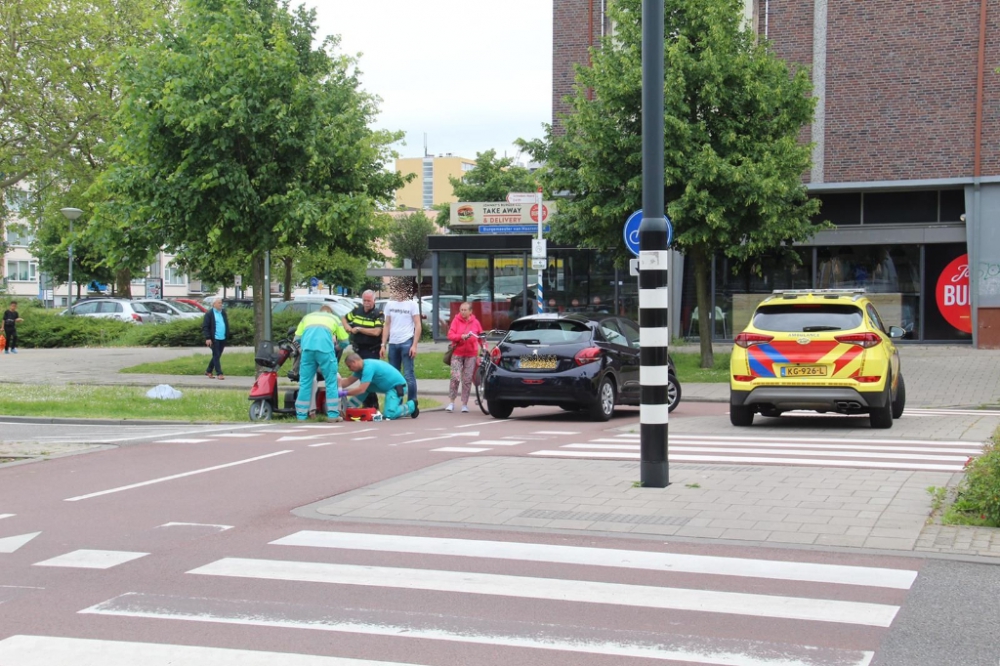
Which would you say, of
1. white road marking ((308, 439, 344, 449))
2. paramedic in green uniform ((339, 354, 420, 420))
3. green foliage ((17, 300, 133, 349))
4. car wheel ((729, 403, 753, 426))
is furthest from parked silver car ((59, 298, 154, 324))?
car wheel ((729, 403, 753, 426))

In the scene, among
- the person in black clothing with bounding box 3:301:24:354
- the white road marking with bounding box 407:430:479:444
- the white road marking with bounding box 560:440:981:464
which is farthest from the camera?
the person in black clothing with bounding box 3:301:24:354

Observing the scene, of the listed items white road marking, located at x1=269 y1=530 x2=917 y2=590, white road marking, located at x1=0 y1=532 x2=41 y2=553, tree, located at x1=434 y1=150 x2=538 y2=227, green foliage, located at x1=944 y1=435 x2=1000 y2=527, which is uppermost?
tree, located at x1=434 y1=150 x2=538 y2=227

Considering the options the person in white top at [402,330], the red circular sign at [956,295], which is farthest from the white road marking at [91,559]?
the red circular sign at [956,295]

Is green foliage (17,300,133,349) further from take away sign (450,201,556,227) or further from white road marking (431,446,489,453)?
white road marking (431,446,489,453)

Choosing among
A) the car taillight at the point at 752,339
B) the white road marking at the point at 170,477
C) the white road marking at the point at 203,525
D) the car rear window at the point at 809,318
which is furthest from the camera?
the car taillight at the point at 752,339

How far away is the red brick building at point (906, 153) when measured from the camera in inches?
1160

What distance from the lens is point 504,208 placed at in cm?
2847

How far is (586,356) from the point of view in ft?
51.5

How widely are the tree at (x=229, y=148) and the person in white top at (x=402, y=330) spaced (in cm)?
549

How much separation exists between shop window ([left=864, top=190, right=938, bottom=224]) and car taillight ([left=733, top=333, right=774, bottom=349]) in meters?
18.9

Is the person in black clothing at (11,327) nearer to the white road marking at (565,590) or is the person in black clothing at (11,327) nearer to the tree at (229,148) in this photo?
the tree at (229,148)

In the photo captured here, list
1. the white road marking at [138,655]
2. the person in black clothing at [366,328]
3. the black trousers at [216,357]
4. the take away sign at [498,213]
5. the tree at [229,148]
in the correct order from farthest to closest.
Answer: the take away sign at [498,213] < the black trousers at [216,357] < the tree at [229,148] < the person in black clothing at [366,328] < the white road marking at [138,655]

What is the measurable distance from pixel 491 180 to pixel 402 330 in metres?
49.5

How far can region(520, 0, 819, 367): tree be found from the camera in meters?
23.1
